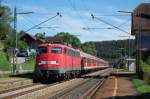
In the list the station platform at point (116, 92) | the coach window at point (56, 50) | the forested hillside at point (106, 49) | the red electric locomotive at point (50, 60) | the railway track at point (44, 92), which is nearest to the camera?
the railway track at point (44, 92)

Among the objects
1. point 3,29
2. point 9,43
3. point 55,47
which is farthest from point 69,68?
point 9,43

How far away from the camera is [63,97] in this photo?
25.4m

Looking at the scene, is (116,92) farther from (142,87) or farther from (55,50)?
(55,50)

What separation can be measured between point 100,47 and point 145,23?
97.0m

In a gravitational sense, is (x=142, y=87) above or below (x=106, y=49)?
below

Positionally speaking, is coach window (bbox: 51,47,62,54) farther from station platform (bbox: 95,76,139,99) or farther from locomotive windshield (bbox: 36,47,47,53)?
station platform (bbox: 95,76,139,99)

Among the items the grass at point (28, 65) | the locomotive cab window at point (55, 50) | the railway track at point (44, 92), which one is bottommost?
the railway track at point (44, 92)

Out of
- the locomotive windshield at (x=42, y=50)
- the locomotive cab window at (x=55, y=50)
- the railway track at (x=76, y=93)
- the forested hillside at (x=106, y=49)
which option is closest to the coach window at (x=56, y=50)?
the locomotive cab window at (x=55, y=50)

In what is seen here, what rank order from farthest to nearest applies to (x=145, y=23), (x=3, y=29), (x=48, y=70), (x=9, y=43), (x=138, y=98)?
(x=9, y=43)
(x=3, y=29)
(x=145, y=23)
(x=48, y=70)
(x=138, y=98)

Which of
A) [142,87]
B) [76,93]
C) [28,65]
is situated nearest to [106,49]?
[28,65]

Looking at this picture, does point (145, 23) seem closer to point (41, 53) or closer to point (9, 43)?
point (9, 43)

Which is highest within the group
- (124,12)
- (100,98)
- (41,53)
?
(124,12)

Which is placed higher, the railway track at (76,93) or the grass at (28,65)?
the grass at (28,65)

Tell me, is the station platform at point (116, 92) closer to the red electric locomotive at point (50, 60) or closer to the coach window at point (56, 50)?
the red electric locomotive at point (50, 60)
